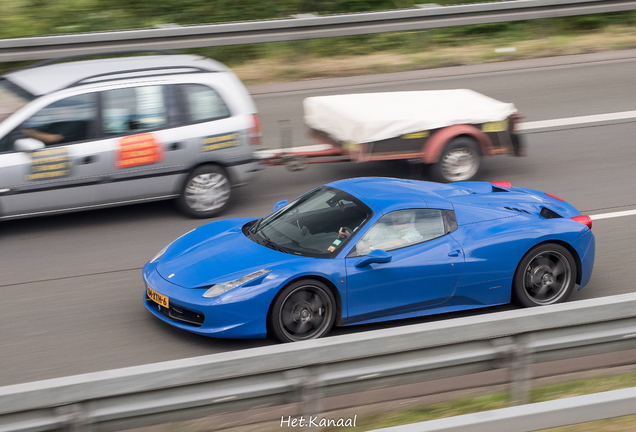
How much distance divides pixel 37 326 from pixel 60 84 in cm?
316

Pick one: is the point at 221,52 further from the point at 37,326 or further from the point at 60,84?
the point at 37,326

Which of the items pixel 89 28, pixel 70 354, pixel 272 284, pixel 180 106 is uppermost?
pixel 89 28

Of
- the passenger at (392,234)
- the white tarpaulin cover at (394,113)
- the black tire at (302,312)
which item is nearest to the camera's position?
the black tire at (302,312)

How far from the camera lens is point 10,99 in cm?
850

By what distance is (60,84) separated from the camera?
28.1 feet

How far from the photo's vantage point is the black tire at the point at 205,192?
9.08m

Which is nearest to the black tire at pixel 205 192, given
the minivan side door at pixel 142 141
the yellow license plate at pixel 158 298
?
the minivan side door at pixel 142 141

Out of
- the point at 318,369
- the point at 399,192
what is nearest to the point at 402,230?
the point at 399,192

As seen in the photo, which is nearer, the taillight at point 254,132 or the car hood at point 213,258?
the car hood at point 213,258

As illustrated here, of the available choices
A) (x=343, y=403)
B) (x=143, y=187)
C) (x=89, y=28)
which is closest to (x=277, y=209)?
(x=143, y=187)

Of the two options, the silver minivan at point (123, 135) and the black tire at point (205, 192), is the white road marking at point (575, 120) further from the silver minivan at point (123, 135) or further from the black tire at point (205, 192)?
the black tire at point (205, 192)

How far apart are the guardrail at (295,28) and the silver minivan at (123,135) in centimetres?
405

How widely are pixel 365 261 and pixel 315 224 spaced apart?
26.5 inches

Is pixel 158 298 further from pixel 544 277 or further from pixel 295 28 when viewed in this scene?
pixel 295 28
